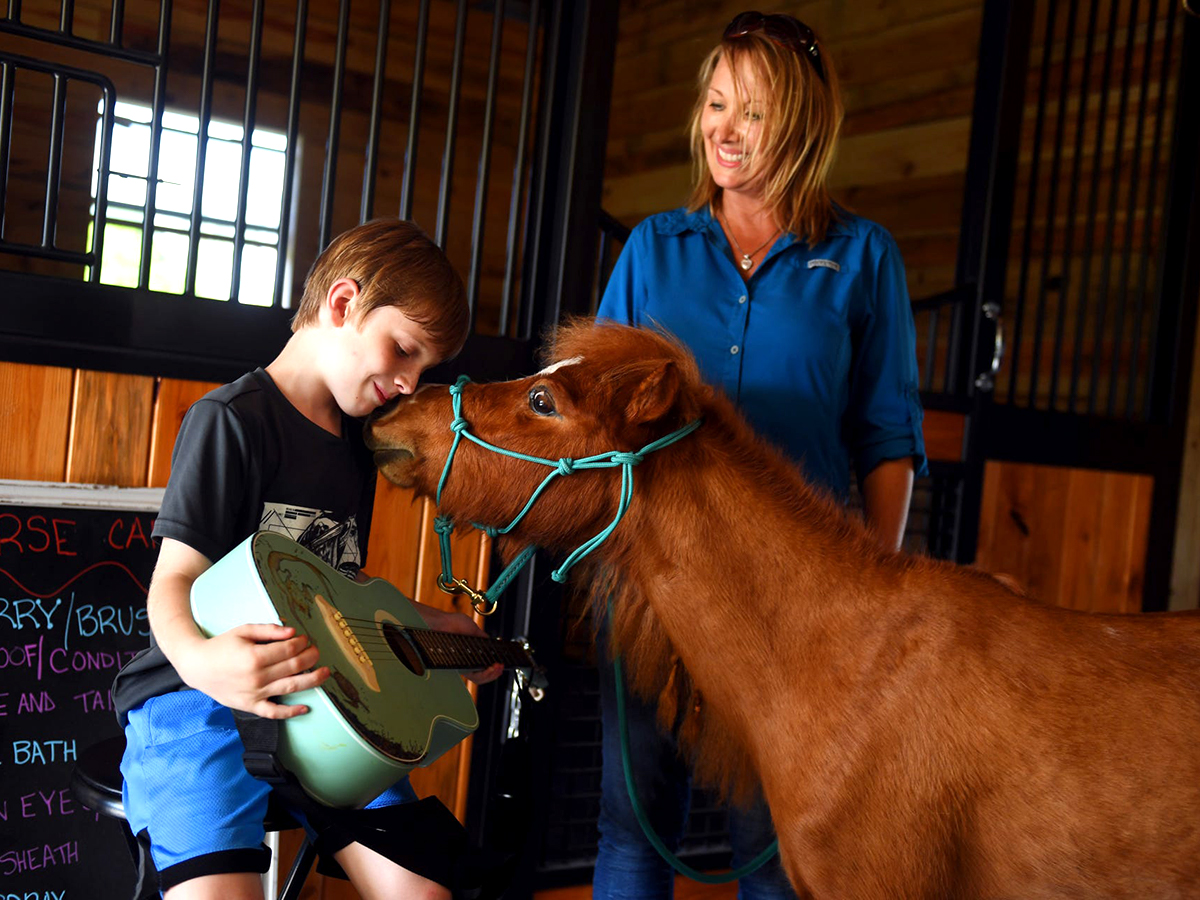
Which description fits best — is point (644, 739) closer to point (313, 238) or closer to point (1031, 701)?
point (1031, 701)

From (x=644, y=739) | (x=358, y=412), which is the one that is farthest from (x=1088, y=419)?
(x=358, y=412)

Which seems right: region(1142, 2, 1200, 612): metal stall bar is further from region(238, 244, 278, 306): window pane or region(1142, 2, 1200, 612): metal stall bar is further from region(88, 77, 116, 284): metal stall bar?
region(238, 244, 278, 306): window pane

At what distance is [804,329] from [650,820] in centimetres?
75

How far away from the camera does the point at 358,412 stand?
1.30 m

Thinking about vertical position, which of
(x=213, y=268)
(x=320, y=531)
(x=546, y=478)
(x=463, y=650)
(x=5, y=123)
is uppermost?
(x=213, y=268)

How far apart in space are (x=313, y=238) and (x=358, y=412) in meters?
3.85

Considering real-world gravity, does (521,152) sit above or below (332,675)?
above

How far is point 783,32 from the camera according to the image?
1470mm

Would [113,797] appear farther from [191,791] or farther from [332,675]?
[332,675]

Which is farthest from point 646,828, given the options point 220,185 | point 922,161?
point 220,185

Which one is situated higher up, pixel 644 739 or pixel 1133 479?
pixel 1133 479

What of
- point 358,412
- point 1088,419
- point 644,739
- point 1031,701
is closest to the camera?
point 1031,701

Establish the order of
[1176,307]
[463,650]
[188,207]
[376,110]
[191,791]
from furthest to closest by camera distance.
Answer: [188,207] → [1176,307] → [376,110] → [463,650] → [191,791]

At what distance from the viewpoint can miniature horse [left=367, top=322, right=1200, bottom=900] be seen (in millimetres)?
1037
